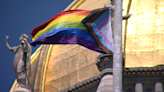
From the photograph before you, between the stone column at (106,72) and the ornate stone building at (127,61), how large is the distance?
0.15ft

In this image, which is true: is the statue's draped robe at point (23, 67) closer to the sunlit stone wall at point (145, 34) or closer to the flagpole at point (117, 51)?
the flagpole at point (117, 51)

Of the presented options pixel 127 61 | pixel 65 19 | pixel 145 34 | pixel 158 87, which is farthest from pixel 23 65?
pixel 145 34

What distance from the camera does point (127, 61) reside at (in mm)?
33469

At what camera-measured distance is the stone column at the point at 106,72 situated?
2836 centimetres

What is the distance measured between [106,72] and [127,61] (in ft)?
14.3

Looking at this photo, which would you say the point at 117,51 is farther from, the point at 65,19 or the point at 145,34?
the point at 145,34

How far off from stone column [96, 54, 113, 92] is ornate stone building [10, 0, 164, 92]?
5 centimetres

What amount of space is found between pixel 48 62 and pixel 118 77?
17156 millimetres

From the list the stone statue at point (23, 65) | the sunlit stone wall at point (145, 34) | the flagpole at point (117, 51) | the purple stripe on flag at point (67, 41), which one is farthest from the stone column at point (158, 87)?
the flagpole at point (117, 51)

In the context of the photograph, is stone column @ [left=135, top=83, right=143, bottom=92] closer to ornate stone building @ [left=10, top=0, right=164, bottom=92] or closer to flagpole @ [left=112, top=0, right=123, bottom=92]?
ornate stone building @ [left=10, top=0, right=164, bottom=92]

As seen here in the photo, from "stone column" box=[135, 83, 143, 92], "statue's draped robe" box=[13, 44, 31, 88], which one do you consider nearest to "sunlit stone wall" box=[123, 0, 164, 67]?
"stone column" box=[135, 83, 143, 92]

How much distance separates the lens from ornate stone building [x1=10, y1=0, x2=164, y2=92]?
33.1 metres

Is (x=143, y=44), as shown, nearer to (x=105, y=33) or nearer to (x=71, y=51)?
(x=71, y=51)

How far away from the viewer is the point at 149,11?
3559 cm
